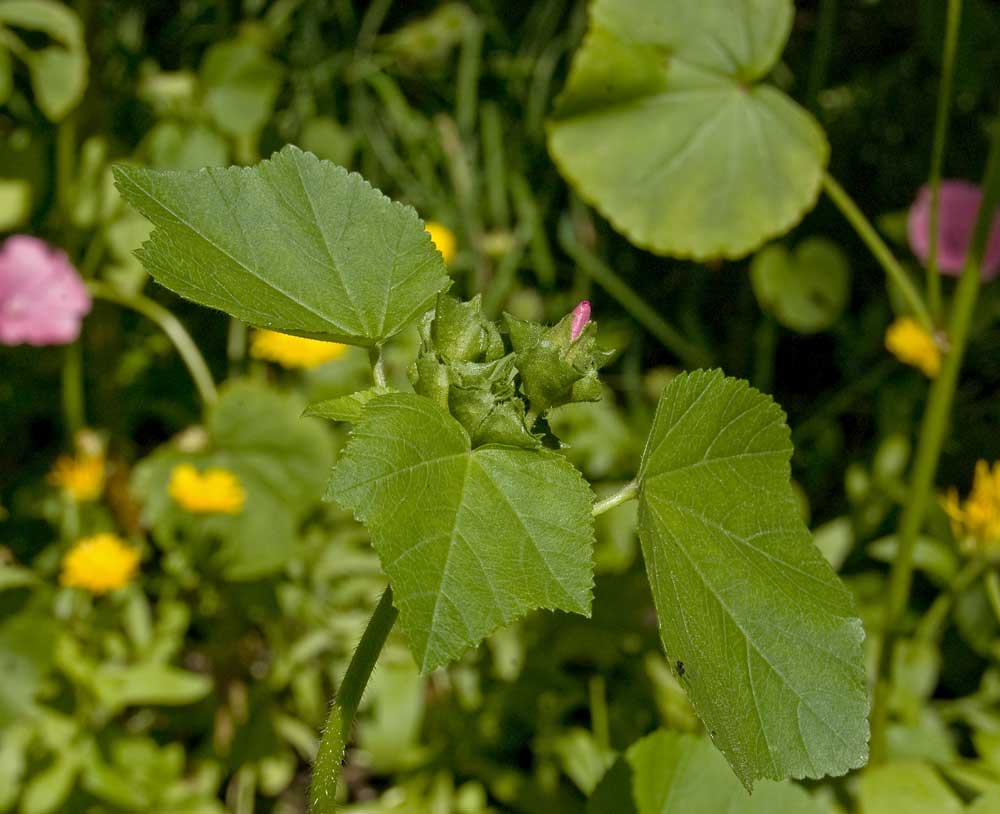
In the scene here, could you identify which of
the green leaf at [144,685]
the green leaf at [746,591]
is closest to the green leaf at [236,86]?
the green leaf at [144,685]

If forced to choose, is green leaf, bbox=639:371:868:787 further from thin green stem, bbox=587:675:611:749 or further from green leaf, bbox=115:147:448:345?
thin green stem, bbox=587:675:611:749

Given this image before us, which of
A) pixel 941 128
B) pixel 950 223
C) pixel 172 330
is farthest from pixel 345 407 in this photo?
pixel 950 223

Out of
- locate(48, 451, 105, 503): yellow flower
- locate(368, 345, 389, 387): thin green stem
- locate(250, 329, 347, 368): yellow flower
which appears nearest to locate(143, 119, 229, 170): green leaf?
locate(250, 329, 347, 368): yellow flower

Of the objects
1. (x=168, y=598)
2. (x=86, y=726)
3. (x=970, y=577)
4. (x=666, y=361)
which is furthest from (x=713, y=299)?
(x=86, y=726)

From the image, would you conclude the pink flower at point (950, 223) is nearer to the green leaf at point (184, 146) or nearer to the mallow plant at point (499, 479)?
the green leaf at point (184, 146)

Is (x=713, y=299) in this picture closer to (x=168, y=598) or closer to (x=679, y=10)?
(x=679, y=10)

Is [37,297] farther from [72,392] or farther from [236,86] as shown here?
[236,86]
